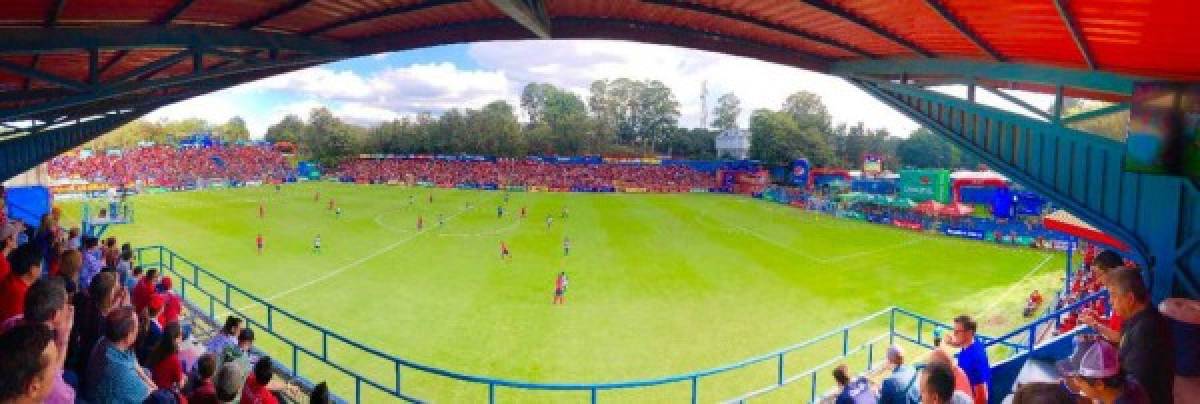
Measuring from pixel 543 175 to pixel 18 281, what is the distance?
70.8 m

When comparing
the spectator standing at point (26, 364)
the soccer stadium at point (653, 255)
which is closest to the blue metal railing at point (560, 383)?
the soccer stadium at point (653, 255)

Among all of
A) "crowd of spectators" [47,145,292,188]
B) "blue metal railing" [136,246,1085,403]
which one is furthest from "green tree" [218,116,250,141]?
"blue metal railing" [136,246,1085,403]

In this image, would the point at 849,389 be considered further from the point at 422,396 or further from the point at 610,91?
the point at 610,91

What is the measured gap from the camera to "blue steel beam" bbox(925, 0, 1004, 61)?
680 centimetres

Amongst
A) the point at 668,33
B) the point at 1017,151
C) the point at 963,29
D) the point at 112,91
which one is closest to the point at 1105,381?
the point at 963,29

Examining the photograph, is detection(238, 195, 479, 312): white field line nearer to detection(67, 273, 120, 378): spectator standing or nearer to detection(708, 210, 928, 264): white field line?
detection(67, 273, 120, 378): spectator standing

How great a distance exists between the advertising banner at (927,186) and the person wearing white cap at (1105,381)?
134 feet

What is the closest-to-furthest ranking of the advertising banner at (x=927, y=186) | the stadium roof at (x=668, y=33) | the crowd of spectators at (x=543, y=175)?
1. the stadium roof at (x=668, y=33)
2. the advertising banner at (x=927, y=186)
3. the crowd of spectators at (x=543, y=175)

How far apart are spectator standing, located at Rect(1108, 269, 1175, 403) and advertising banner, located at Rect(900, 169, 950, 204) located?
3987 centimetres

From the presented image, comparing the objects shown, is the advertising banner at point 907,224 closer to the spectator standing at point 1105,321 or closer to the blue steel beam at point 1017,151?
the blue steel beam at point 1017,151

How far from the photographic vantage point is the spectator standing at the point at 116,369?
12.6 ft

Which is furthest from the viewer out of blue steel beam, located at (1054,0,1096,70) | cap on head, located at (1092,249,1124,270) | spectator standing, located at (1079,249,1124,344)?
cap on head, located at (1092,249,1124,270)

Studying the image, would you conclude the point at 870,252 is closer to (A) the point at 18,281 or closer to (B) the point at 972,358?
(B) the point at 972,358

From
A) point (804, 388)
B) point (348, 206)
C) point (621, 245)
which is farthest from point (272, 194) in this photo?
point (804, 388)
